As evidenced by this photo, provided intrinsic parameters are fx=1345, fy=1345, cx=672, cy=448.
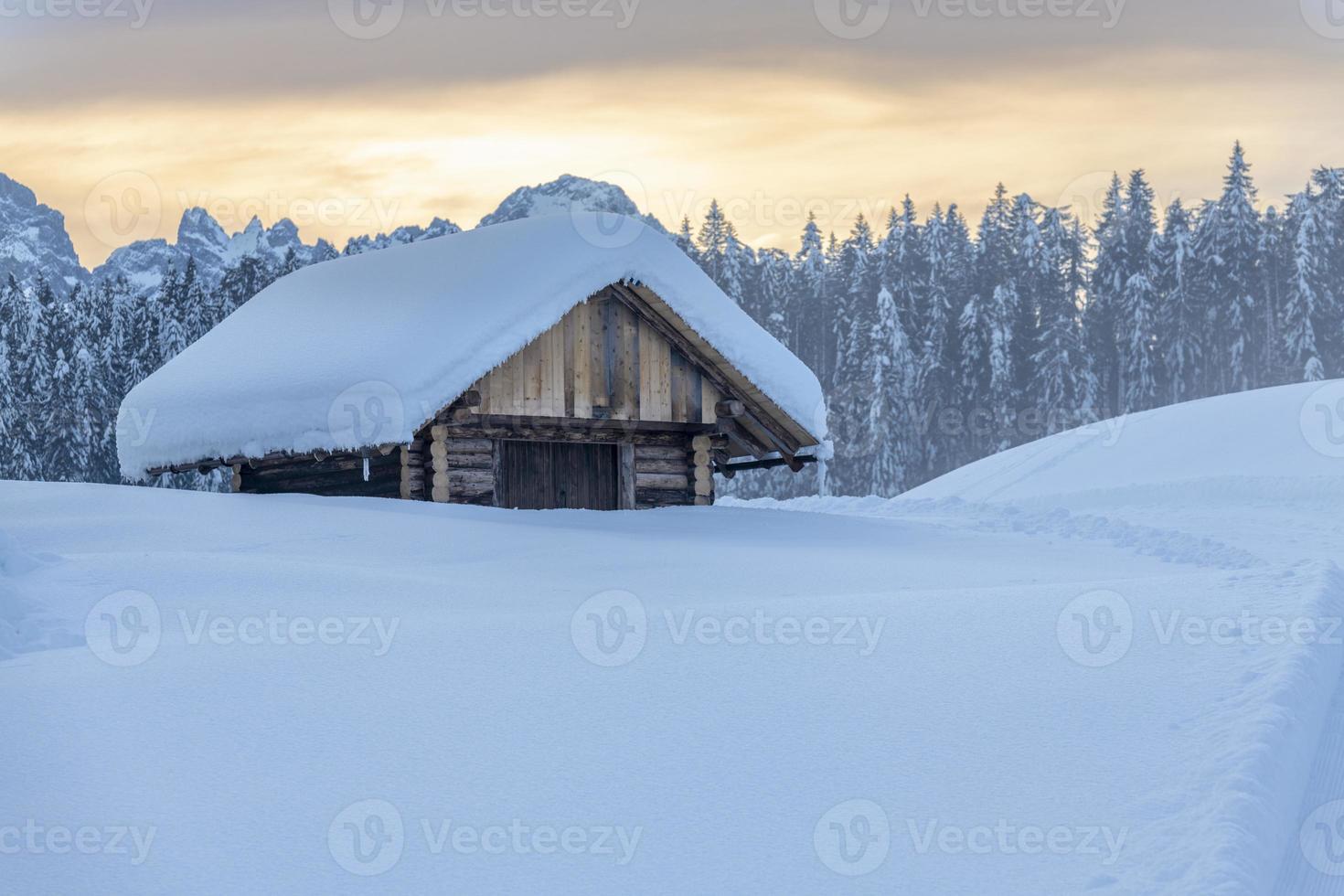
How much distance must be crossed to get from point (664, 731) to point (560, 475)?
1224cm

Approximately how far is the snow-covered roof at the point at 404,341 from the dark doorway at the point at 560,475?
257 cm

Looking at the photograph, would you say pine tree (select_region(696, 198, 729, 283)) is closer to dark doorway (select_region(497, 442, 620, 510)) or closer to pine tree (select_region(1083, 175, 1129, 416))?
pine tree (select_region(1083, 175, 1129, 416))

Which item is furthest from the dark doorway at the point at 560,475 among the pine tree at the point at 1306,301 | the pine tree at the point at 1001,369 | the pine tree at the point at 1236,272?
the pine tree at the point at 1236,272

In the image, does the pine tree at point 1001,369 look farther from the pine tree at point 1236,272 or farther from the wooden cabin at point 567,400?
the wooden cabin at point 567,400

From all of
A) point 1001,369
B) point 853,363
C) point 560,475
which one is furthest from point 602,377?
point 1001,369

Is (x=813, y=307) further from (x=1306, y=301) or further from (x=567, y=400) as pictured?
(x=567, y=400)

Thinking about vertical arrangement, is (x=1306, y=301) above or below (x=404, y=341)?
→ above

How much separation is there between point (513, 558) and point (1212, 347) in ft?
186

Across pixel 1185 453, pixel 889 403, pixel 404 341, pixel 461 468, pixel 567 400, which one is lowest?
pixel 461 468

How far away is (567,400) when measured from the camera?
16172 mm

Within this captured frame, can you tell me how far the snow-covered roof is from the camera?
46.0ft

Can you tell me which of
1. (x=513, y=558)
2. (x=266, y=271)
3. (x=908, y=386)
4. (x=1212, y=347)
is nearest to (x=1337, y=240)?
(x=1212, y=347)

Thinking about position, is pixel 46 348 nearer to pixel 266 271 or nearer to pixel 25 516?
pixel 266 271

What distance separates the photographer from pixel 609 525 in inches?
572
